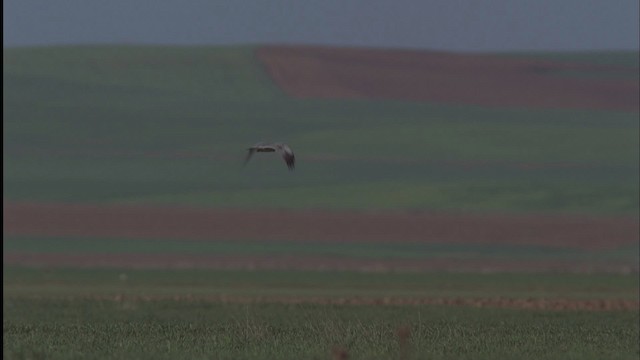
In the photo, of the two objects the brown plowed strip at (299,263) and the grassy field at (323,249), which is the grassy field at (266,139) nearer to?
the grassy field at (323,249)

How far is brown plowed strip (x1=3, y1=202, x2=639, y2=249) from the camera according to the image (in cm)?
9275

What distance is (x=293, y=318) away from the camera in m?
37.2

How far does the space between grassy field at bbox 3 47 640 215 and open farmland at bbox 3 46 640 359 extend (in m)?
0.24

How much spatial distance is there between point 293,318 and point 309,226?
59.1m

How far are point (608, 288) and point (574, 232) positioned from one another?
1174 inches

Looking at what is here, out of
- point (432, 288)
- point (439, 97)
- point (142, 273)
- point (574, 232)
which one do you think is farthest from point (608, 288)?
point (439, 97)

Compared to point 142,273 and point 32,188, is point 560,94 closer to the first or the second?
point 32,188

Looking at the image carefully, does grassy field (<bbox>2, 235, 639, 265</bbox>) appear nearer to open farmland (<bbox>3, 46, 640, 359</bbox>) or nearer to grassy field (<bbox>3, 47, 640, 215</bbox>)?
open farmland (<bbox>3, 46, 640, 359</bbox>)

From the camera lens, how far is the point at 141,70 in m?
137

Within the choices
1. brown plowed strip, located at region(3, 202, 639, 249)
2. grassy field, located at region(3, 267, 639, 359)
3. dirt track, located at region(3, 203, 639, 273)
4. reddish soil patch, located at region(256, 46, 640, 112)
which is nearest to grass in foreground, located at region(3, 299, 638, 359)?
grassy field, located at region(3, 267, 639, 359)

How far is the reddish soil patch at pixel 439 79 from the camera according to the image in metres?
131

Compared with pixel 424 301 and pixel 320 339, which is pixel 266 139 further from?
pixel 320 339

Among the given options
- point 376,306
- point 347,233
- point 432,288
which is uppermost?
point 347,233

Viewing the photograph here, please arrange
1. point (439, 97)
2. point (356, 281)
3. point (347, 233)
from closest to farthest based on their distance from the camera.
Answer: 1. point (356, 281)
2. point (347, 233)
3. point (439, 97)
